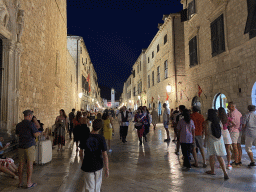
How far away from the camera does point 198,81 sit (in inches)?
500

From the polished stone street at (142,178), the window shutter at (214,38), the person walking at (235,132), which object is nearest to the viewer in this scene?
the polished stone street at (142,178)

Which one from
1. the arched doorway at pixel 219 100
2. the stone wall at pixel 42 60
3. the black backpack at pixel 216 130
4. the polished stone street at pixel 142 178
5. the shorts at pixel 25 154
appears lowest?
the polished stone street at pixel 142 178

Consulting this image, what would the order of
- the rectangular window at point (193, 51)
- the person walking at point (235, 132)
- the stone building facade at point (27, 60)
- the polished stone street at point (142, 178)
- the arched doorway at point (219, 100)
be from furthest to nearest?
the rectangular window at point (193, 51)
the arched doorway at point (219, 100)
the stone building facade at point (27, 60)
the person walking at point (235, 132)
the polished stone street at point (142, 178)

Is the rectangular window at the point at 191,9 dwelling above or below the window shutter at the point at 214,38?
above

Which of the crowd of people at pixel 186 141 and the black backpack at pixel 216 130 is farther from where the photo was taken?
the black backpack at pixel 216 130

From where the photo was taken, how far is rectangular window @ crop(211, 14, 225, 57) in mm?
10117

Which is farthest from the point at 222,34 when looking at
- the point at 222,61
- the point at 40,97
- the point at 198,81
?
the point at 40,97

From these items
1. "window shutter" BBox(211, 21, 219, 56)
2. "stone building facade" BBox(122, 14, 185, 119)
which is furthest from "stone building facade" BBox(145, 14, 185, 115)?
"window shutter" BBox(211, 21, 219, 56)

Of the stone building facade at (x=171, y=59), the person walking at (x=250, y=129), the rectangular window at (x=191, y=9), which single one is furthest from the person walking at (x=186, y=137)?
the stone building facade at (x=171, y=59)

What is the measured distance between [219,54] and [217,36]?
103 centimetres

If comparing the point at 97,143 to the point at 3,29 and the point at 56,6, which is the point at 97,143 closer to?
the point at 3,29

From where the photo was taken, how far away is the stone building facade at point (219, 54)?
8.46 metres

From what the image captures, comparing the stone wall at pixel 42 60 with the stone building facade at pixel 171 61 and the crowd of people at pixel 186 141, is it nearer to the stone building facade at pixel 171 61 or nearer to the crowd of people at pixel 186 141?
the crowd of people at pixel 186 141

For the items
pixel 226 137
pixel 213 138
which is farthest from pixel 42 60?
pixel 226 137
